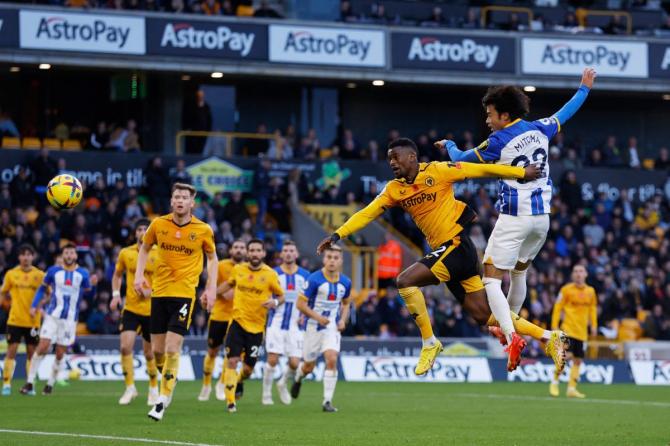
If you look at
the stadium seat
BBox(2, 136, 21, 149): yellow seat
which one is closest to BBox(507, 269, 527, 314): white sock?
BBox(2, 136, 21, 149): yellow seat

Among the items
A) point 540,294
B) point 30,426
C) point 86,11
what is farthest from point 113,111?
point 30,426

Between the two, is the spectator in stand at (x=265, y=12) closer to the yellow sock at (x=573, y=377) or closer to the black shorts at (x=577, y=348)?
the black shorts at (x=577, y=348)

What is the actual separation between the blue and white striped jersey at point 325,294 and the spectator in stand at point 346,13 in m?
17.8

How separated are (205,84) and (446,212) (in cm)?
2615

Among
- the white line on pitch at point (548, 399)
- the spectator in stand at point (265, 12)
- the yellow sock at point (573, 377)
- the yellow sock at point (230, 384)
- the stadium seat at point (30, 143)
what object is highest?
the spectator in stand at point (265, 12)

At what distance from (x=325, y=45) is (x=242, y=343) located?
17894mm

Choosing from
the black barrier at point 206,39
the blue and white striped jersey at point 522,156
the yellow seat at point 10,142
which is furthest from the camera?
the black barrier at point 206,39

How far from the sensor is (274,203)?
35625 millimetres

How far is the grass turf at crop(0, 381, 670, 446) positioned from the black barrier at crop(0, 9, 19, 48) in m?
11.3

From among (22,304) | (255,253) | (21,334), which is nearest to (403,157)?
(255,253)

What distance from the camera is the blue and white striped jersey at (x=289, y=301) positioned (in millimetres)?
22000

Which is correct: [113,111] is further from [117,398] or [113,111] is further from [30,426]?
[30,426]

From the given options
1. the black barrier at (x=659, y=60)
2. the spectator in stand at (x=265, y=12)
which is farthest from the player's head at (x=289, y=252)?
the black barrier at (x=659, y=60)

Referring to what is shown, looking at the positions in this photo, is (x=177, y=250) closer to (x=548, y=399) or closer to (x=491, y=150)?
(x=491, y=150)
